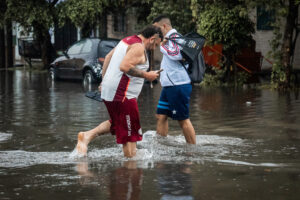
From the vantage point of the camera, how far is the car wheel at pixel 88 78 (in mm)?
21172

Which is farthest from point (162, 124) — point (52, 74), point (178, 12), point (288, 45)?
point (178, 12)

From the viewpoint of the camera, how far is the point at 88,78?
21.5 meters

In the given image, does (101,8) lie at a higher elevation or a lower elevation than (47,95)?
higher

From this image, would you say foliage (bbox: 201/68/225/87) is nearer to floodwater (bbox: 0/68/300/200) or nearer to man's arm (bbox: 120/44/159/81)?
floodwater (bbox: 0/68/300/200)

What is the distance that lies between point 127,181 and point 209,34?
13711 mm

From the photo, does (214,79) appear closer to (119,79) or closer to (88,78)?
(88,78)

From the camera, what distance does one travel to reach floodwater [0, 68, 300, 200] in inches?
236

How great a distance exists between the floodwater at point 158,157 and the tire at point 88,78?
681cm

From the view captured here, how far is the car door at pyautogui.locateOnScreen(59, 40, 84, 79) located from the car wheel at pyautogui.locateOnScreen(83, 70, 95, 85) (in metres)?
0.87

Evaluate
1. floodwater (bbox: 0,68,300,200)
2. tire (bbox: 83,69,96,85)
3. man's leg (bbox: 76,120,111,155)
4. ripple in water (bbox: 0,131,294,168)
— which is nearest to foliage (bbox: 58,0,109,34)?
tire (bbox: 83,69,96,85)

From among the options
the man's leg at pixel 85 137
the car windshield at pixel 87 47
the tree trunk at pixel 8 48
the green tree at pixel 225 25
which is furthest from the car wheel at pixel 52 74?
the man's leg at pixel 85 137

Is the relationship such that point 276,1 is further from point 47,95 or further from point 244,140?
point 244,140

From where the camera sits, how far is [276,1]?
17625mm

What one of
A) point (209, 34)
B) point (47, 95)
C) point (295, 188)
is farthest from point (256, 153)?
point (209, 34)
